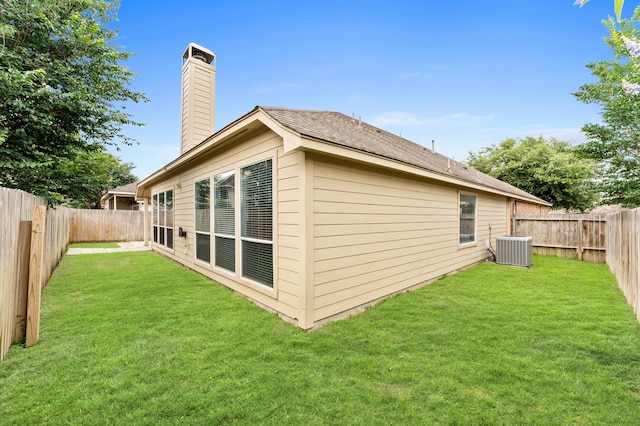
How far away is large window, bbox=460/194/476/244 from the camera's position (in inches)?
296

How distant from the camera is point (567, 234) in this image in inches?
380

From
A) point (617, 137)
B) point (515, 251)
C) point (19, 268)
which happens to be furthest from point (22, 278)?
point (617, 137)

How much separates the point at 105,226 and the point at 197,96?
977 centimetres

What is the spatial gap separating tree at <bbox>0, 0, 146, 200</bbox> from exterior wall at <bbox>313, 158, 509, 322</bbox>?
542cm

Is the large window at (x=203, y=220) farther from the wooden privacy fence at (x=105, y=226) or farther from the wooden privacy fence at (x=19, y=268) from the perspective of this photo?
the wooden privacy fence at (x=105, y=226)

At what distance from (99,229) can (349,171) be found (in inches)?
585

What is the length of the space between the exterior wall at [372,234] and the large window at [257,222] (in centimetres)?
87

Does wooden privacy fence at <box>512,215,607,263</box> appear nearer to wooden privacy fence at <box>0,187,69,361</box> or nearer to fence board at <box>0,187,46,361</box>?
wooden privacy fence at <box>0,187,69,361</box>

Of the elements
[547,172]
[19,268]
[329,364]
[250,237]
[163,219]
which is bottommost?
[329,364]

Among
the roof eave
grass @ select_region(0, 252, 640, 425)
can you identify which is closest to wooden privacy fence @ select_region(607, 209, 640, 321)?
grass @ select_region(0, 252, 640, 425)

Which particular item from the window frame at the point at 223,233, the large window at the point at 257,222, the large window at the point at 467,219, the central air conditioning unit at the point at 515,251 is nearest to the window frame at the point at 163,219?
the window frame at the point at 223,233

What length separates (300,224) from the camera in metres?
3.61

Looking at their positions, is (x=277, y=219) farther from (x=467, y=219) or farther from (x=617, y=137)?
(x=617, y=137)

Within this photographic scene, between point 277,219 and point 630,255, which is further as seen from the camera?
point 630,255
